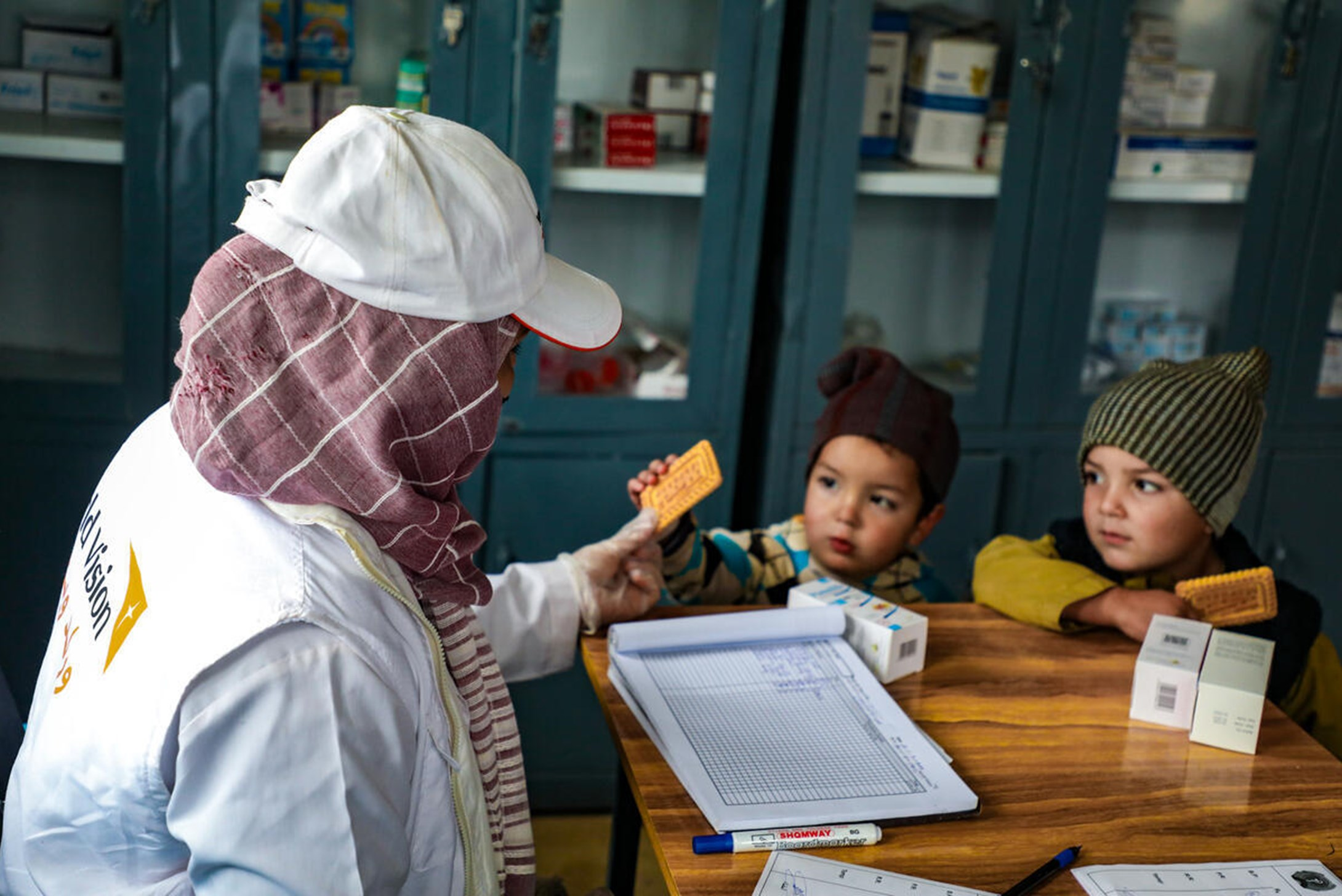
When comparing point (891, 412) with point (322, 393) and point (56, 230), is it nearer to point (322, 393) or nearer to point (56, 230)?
point (322, 393)

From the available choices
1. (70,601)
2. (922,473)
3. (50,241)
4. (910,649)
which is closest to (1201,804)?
(910,649)

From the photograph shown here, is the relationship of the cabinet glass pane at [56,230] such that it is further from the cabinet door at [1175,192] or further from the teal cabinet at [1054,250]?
the cabinet door at [1175,192]

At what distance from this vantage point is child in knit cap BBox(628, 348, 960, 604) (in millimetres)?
1939

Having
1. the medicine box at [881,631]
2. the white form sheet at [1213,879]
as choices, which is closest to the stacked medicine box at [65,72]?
the medicine box at [881,631]

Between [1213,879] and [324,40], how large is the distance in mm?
2026

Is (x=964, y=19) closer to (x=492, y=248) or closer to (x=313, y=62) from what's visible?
(x=313, y=62)

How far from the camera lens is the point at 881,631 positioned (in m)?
1.50

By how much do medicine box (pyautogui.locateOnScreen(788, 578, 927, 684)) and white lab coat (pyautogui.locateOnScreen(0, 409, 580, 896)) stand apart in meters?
0.52

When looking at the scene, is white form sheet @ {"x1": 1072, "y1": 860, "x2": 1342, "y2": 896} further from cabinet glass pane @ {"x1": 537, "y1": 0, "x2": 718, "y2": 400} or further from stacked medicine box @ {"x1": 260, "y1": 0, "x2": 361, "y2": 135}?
stacked medicine box @ {"x1": 260, "y1": 0, "x2": 361, "y2": 135}

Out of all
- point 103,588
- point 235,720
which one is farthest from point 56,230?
point 235,720

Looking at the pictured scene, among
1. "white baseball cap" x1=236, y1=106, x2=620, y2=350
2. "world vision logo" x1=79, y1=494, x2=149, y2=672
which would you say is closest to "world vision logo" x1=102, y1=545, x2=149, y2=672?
"world vision logo" x1=79, y1=494, x2=149, y2=672

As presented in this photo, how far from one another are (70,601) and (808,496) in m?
1.12

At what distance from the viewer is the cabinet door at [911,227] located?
2498 mm

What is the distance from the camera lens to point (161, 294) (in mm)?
2342
